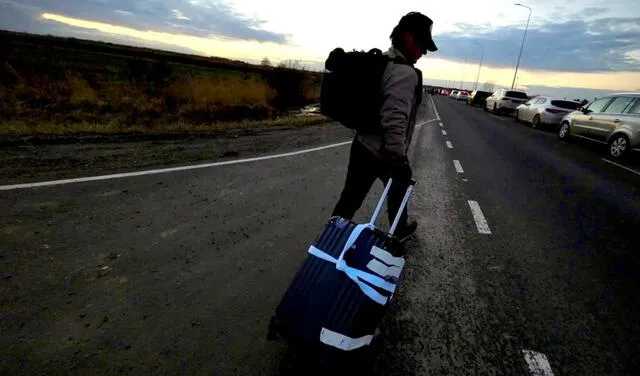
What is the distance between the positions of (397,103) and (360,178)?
28.7 inches

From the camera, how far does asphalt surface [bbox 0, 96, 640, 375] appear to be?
2.20 metres

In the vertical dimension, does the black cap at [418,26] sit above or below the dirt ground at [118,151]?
above

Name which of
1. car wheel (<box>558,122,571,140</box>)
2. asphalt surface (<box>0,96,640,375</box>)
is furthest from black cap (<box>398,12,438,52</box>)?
car wheel (<box>558,122,571,140</box>)

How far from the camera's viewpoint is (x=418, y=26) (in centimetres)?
246

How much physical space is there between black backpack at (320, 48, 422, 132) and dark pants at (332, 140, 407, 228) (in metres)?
0.37

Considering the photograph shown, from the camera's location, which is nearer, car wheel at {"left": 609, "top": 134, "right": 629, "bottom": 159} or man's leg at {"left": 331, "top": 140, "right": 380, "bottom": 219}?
man's leg at {"left": 331, "top": 140, "right": 380, "bottom": 219}

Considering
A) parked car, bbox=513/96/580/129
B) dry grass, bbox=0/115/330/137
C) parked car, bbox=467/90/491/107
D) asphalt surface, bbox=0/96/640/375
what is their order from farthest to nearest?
parked car, bbox=467/90/491/107 < parked car, bbox=513/96/580/129 < dry grass, bbox=0/115/330/137 < asphalt surface, bbox=0/96/640/375

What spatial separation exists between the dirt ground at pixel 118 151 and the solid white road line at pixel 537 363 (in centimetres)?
546

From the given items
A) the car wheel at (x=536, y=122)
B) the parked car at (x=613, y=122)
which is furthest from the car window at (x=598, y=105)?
the car wheel at (x=536, y=122)

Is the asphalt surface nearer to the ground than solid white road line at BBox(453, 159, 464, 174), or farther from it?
nearer to the ground

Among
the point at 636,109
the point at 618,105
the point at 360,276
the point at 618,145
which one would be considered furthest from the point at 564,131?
the point at 360,276

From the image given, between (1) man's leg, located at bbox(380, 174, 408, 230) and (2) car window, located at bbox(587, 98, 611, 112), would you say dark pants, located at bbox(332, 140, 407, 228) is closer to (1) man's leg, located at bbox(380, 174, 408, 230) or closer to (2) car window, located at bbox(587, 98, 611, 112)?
(1) man's leg, located at bbox(380, 174, 408, 230)

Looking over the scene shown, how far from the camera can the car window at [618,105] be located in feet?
38.0

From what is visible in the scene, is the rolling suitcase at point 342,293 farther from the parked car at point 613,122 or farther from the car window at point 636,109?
the car window at point 636,109
